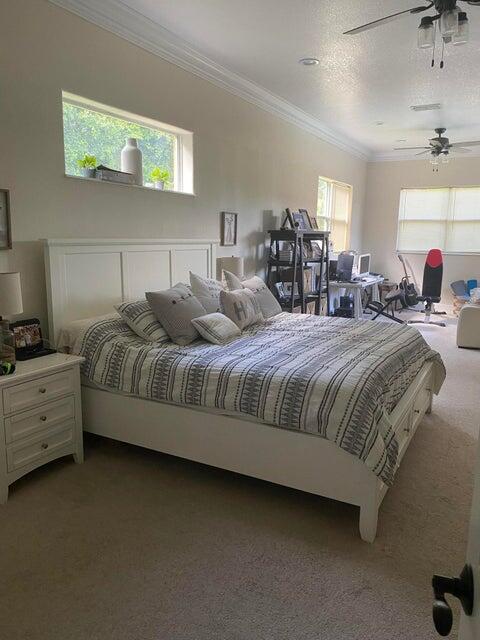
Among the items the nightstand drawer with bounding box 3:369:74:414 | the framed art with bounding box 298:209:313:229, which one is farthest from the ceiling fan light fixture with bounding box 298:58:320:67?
the nightstand drawer with bounding box 3:369:74:414

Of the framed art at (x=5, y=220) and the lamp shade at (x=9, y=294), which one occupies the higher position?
the framed art at (x=5, y=220)

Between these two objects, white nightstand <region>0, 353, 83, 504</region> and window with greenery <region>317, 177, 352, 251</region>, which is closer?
white nightstand <region>0, 353, 83, 504</region>

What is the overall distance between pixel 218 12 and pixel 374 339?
237 cm

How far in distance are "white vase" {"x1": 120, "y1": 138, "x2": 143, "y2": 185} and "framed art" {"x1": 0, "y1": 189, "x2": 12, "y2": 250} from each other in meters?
1.02

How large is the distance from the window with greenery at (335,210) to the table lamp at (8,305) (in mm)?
5006

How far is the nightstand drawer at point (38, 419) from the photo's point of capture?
7.61 feet

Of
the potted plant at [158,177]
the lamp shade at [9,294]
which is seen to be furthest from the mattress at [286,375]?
the potted plant at [158,177]

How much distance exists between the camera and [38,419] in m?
2.46

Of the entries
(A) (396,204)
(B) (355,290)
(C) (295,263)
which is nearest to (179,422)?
(C) (295,263)

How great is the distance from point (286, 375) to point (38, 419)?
51.8 inches

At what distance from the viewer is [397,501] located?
2.41m

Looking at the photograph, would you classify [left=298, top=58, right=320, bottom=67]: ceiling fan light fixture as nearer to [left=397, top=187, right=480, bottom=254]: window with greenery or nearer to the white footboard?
the white footboard

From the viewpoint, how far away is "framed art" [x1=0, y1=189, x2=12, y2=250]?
2584 mm

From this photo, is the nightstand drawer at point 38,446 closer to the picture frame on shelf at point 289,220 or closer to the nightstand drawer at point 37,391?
the nightstand drawer at point 37,391
